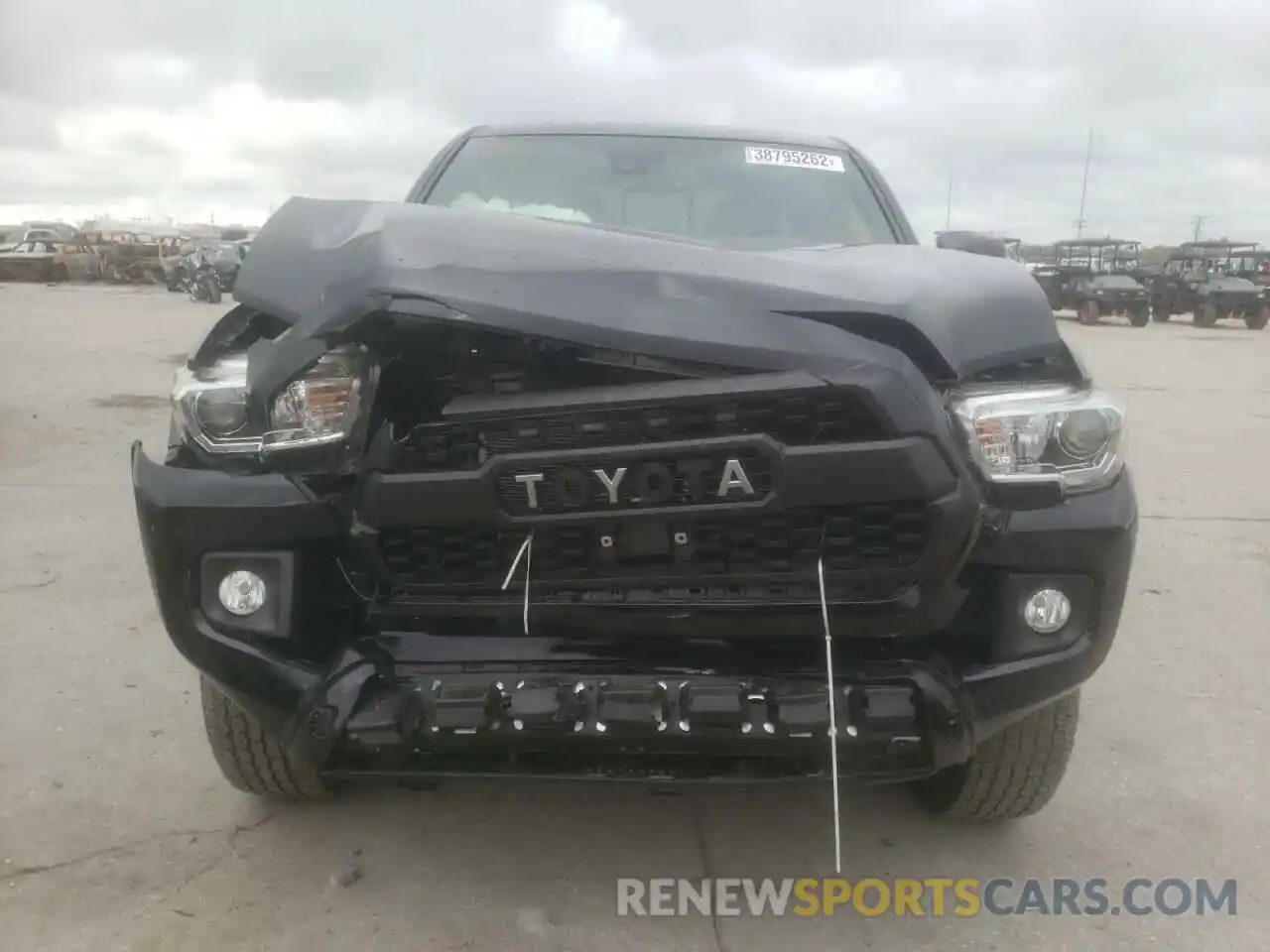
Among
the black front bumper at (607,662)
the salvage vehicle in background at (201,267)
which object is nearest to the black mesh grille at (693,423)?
the black front bumper at (607,662)

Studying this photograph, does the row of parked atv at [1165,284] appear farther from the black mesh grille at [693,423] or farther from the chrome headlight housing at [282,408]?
the chrome headlight housing at [282,408]

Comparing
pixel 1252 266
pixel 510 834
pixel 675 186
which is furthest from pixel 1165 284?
pixel 510 834

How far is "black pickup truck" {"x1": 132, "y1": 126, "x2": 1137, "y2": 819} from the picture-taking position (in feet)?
6.47

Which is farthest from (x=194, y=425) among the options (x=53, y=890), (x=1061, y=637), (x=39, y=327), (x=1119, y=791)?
(x=39, y=327)

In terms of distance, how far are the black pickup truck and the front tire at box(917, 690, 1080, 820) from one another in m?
0.35

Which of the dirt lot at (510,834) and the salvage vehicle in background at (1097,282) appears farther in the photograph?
the salvage vehicle in background at (1097,282)

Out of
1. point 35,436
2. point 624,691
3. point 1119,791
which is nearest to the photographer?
point 624,691

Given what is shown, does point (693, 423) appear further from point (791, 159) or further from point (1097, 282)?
point (1097, 282)

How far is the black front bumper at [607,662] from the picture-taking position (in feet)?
6.76

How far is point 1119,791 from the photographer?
3010 mm

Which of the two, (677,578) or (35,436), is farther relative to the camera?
(35,436)

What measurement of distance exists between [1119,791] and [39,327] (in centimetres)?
1820

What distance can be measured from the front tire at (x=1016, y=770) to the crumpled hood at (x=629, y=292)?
0.91 metres

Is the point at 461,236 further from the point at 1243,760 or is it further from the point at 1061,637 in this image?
the point at 1243,760
